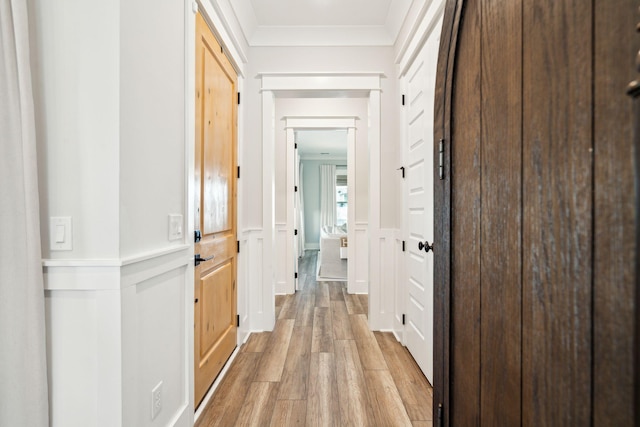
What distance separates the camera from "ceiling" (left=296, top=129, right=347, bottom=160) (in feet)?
21.8

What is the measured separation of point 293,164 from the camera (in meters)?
4.54

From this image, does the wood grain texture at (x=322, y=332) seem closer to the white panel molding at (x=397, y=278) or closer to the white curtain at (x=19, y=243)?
the white panel molding at (x=397, y=278)

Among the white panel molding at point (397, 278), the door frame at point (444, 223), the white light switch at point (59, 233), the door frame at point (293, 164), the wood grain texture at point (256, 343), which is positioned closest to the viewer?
the door frame at point (444, 223)

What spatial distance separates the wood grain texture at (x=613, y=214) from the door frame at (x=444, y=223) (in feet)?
1.63

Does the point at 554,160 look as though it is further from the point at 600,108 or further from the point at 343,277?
the point at 343,277

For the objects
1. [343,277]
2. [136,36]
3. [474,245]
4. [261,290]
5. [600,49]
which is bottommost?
[343,277]

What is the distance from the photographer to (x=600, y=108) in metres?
0.45

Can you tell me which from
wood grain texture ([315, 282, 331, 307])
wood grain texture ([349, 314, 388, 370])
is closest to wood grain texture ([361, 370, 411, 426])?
wood grain texture ([349, 314, 388, 370])

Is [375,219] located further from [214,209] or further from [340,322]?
[214,209]

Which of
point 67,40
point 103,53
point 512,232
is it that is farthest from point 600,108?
point 67,40

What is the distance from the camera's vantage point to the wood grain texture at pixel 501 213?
2.12 ft

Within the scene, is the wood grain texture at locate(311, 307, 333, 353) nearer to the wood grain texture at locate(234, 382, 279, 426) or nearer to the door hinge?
the wood grain texture at locate(234, 382, 279, 426)

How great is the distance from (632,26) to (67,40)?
4.67ft

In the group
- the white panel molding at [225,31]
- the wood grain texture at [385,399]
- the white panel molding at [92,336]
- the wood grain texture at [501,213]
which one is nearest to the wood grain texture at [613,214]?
the wood grain texture at [501,213]
